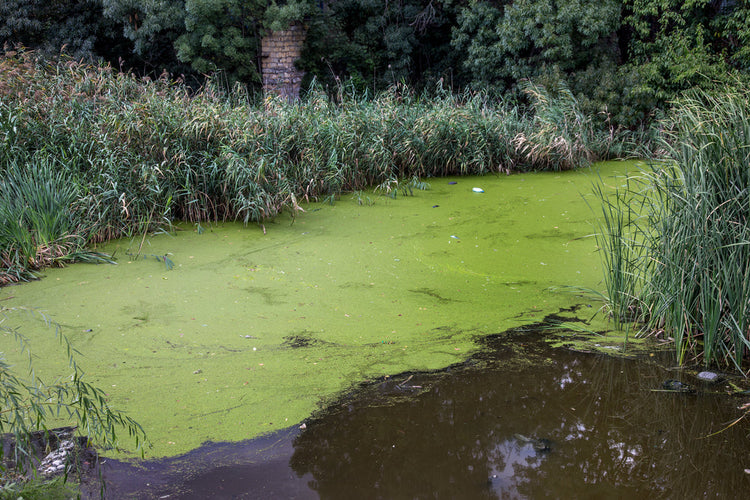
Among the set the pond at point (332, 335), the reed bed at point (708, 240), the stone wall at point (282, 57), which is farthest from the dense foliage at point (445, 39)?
the reed bed at point (708, 240)

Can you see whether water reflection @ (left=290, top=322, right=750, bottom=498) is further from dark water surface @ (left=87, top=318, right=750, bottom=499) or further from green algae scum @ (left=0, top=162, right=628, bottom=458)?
green algae scum @ (left=0, top=162, right=628, bottom=458)

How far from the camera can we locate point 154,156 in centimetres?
491

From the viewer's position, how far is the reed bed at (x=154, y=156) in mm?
4242

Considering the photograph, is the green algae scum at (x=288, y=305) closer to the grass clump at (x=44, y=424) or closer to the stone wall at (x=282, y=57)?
the grass clump at (x=44, y=424)

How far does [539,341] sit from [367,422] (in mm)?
1130

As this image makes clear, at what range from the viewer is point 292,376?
2.76 meters

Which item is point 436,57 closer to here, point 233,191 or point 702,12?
point 702,12

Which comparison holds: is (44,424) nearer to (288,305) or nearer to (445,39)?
(288,305)

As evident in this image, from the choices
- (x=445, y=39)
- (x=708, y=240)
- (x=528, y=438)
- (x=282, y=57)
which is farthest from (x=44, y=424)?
(x=445, y=39)

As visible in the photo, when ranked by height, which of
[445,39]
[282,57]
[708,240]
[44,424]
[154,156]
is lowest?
[44,424]

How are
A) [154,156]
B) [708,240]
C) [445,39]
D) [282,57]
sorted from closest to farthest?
[708,240], [154,156], [282,57], [445,39]

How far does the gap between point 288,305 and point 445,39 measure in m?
11.8

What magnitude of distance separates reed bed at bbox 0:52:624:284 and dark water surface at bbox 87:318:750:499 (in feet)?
8.34

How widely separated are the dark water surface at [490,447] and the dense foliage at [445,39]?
6.61m
